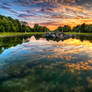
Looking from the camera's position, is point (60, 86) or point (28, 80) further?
point (28, 80)

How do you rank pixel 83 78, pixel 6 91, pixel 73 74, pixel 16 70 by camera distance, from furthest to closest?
1. pixel 16 70
2. pixel 73 74
3. pixel 83 78
4. pixel 6 91

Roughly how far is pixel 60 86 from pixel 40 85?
3.56 feet

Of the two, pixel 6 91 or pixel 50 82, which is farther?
pixel 50 82

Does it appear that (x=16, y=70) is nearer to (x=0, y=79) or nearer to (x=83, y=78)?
(x=0, y=79)

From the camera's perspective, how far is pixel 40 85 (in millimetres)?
5480

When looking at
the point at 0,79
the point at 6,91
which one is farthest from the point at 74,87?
the point at 0,79

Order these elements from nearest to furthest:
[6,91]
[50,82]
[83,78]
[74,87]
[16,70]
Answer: [6,91] → [74,87] → [50,82] → [83,78] → [16,70]

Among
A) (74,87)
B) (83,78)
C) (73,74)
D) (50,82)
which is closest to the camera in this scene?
(74,87)

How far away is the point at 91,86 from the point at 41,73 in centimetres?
319

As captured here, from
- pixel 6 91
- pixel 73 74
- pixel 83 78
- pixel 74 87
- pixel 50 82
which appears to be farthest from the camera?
pixel 73 74

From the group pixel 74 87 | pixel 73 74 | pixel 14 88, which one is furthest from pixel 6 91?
pixel 73 74

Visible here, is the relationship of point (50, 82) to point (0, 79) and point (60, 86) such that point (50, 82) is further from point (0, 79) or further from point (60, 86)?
point (0, 79)

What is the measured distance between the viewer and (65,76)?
658 centimetres

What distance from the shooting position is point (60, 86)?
5.42m
